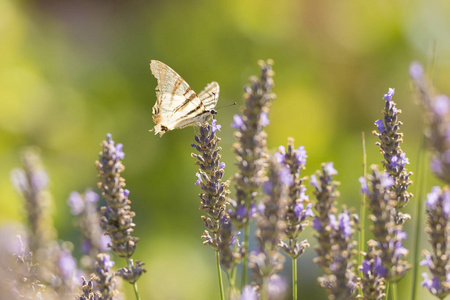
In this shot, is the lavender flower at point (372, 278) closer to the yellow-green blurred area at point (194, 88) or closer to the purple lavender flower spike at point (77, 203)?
the purple lavender flower spike at point (77, 203)

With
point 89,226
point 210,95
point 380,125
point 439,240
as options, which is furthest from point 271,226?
point 210,95

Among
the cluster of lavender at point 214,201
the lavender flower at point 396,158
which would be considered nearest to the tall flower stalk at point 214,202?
the cluster of lavender at point 214,201

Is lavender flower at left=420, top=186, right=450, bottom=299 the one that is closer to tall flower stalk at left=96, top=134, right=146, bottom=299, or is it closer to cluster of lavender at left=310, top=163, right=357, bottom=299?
cluster of lavender at left=310, top=163, right=357, bottom=299

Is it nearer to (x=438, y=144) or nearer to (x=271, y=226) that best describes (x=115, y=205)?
(x=271, y=226)

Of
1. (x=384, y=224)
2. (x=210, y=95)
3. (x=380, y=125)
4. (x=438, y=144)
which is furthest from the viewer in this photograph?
(x=210, y=95)

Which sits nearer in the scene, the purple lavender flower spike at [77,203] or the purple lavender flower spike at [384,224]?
the purple lavender flower spike at [384,224]
